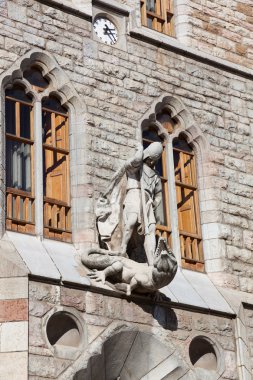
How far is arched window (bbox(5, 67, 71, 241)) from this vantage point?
535 inches

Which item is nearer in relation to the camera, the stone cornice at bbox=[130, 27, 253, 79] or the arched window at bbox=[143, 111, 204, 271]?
the arched window at bbox=[143, 111, 204, 271]

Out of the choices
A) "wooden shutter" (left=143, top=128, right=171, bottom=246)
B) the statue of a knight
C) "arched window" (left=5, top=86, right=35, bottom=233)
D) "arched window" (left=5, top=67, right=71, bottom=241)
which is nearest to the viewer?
"arched window" (left=5, top=86, right=35, bottom=233)

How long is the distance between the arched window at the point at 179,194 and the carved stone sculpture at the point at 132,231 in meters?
0.82

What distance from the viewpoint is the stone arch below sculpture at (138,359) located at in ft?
43.4

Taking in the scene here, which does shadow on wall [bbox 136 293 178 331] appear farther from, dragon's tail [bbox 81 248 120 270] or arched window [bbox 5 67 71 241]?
arched window [bbox 5 67 71 241]

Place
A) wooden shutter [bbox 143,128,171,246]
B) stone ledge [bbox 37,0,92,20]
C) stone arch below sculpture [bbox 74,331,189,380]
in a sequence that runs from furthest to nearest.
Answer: wooden shutter [bbox 143,128,171,246] → stone ledge [bbox 37,0,92,20] → stone arch below sculpture [bbox 74,331,189,380]

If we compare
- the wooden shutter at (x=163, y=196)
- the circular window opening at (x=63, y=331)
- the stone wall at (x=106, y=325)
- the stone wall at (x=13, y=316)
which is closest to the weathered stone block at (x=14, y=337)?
the stone wall at (x=13, y=316)

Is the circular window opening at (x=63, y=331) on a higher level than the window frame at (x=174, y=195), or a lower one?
lower

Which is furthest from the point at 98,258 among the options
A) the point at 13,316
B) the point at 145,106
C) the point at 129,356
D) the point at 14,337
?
the point at 145,106

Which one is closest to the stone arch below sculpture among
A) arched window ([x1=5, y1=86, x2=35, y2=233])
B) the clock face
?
arched window ([x1=5, y1=86, x2=35, y2=233])

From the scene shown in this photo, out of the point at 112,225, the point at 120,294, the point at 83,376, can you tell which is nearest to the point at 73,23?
the point at 112,225

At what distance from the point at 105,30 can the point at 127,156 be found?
1.85 metres

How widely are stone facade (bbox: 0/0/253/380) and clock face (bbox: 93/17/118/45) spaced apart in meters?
0.13

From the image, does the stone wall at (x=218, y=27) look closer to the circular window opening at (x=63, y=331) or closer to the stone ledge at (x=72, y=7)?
the stone ledge at (x=72, y=7)
